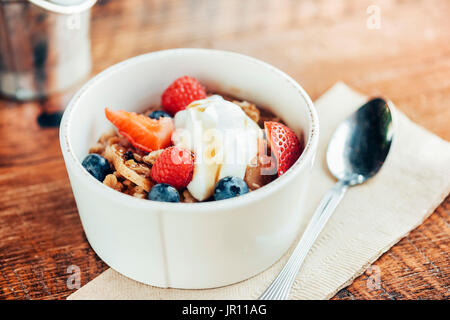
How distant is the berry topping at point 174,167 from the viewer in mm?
821

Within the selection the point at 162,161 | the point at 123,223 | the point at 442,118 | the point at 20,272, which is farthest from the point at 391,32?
the point at 20,272

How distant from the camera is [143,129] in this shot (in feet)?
3.05

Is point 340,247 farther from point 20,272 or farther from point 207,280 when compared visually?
point 20,272

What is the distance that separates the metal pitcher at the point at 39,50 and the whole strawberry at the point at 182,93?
40 centimetres

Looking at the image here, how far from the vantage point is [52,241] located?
931 millimetres

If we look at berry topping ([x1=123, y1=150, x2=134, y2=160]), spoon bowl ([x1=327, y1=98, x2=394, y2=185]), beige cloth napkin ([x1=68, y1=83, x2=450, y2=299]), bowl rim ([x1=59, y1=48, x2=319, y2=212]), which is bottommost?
beige cloth napkin ([x1=68, y1=83, x2=450, y2=299])

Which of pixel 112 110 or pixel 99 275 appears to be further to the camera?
pixel 112 110

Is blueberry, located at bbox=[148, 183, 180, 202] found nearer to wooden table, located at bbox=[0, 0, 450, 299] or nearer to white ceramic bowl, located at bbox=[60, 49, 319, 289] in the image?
white ceramic bowl, located at bbox=[60, 49, 319, 289]

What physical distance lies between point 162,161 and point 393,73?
80 cm

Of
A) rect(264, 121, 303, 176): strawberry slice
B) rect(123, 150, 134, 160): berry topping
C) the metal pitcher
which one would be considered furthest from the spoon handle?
the metal pitcher

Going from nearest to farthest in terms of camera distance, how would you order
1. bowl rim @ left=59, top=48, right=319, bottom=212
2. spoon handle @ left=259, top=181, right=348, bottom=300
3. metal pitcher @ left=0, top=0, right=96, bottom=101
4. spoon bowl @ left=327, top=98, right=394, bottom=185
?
bowl rim @ left=59, top=48, right=319, bottom=212 → spoon handle @ left=259, top=181, right=348, bottom=300 → spoon bowl @ left=327, top=98, right=394, bottom=185 → metal pitcher @ left=0, top=0, right=96, bottom=101

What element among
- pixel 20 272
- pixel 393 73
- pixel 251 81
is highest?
pixel 251 81

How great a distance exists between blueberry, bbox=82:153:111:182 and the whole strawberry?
0.64ft

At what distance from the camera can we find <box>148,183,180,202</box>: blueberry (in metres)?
0.79
